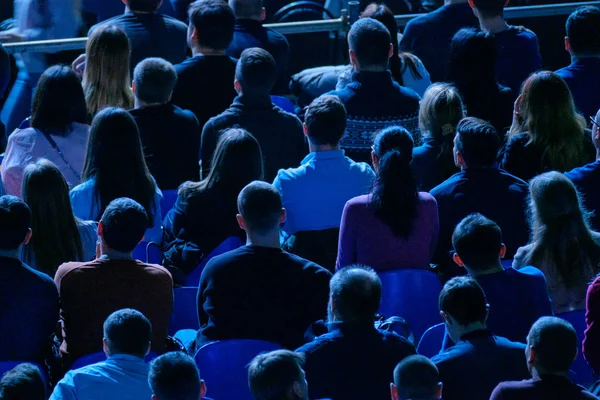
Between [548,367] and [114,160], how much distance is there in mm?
2361

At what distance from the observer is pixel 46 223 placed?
5.27 m

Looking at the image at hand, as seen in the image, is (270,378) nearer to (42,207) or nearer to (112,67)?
(42,207)

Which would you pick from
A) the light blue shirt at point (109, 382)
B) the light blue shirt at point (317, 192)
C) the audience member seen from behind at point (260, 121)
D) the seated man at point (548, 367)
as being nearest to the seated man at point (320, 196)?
the light blue shirt at point (317, 192)

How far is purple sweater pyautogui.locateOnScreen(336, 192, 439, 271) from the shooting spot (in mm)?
5277

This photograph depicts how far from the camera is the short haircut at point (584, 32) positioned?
6859 millimetres

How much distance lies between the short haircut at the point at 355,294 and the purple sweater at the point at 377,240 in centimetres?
69

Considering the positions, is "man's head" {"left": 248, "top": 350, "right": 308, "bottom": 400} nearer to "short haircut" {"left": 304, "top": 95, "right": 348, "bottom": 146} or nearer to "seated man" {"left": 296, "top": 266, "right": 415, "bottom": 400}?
"seated man" {"left": 296, "top": 266, "right": 415, "bottom": 400}

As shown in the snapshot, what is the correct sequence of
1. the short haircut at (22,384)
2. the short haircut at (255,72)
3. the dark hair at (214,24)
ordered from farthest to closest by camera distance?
the dark hair at (214,24), the short haircut at (255,72), the short haircut at (22,384)

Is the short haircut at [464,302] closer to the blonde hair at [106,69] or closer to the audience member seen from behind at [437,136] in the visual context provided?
the audience member seen from behind at [437,136]

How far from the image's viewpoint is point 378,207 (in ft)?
17.3

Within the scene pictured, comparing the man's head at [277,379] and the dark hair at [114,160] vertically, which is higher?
the dark hair at [114,160]

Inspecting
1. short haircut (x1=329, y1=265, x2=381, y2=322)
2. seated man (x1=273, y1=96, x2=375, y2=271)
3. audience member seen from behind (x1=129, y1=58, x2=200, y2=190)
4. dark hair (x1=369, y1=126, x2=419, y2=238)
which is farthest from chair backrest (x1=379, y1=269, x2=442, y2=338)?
audience member seen from behind (x1=129, y1=58, x2=200, y2=190)

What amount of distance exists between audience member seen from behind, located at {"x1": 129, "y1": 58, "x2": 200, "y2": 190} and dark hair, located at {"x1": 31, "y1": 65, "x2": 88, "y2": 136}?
1.08 ft

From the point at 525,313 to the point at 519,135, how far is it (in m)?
1.55
